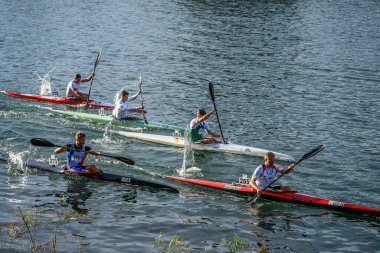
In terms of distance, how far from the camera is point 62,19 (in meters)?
58.8

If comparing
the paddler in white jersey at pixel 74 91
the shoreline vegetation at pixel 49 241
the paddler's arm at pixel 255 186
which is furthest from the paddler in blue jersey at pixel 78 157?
the paddler in white jersey at pixel 74 91

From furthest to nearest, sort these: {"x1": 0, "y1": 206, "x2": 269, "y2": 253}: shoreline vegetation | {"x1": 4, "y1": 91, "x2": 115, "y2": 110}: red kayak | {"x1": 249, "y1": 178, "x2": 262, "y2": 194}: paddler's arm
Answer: {"x1": 4, "y1": 91, "x2": 115, "y2": 110}: red kayak → {"x1": 249, "y1": 178, "x2": 262, "y2": 194}: paddler's arm → {"x1": 0, "y1": 206, "x2": 269, "y2": 253}: shoreline vegetation

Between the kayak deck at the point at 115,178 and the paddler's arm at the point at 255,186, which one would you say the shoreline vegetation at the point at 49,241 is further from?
the kayak deck at the point at 115,178

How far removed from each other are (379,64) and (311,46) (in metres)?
7.73

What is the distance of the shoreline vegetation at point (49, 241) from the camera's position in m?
14.5

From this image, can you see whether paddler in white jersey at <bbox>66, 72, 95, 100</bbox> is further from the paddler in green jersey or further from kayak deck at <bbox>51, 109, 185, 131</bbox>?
the paddler in green jersey

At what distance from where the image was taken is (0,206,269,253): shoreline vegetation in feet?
47.6

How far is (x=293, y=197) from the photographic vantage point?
63.6ft

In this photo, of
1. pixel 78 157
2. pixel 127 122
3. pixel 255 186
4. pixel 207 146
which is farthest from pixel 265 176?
pixel 127 122

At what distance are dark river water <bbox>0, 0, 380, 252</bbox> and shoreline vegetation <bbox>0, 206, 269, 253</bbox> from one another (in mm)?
74

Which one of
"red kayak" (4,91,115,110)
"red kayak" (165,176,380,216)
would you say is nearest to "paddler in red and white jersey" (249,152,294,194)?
"red kayak" (165,176,380,216)

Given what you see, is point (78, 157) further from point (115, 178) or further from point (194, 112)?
point (194, 112)

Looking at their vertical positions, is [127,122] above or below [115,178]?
above

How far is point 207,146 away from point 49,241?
11489 millimetres
